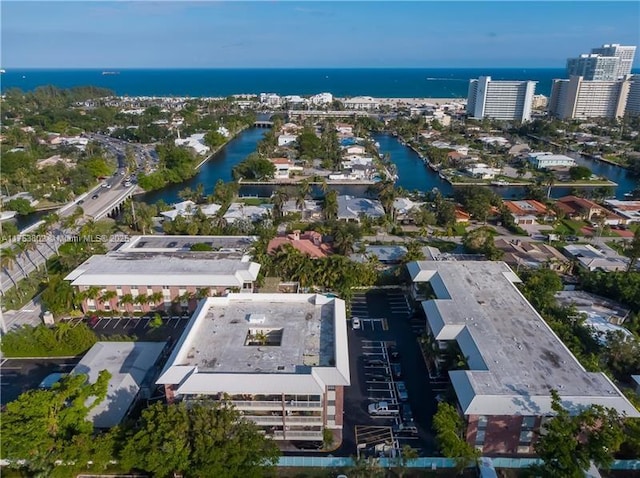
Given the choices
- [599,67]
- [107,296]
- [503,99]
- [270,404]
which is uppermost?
[599,67]

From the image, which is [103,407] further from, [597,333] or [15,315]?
[597,333]

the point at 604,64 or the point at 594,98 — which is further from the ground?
the point at 604,64

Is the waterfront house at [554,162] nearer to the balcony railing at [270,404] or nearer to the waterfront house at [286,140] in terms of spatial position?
the waterfront house at [286,140]

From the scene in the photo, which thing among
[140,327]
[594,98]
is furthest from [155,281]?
[594,98]

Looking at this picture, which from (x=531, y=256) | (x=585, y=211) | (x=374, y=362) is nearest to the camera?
(x=374, y=362)

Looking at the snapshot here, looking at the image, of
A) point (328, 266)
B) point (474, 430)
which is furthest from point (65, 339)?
point (474, 430)

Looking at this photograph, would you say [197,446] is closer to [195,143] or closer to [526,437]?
[526,437]

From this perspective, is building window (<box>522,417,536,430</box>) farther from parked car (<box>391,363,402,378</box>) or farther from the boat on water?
the boat on water
